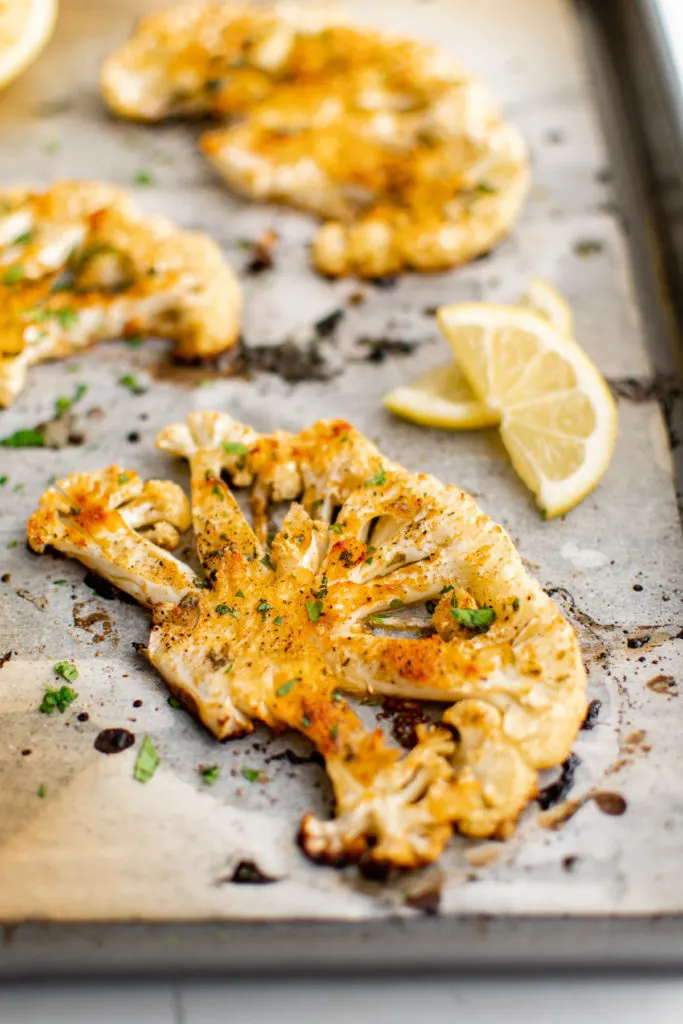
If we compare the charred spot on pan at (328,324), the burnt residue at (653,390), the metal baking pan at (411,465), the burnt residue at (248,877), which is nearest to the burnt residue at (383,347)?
the metal baking pan at (411,465)

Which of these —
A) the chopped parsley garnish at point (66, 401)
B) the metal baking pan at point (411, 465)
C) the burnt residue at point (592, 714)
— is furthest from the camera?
the chopped parsley garnish at point (66, 401)

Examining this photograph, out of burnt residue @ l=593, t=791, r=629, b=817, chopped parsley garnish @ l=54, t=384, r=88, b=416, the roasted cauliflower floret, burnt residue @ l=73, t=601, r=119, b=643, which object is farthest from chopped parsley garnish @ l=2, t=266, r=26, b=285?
burnt residue @ l=593, t=791, r=629, b=817

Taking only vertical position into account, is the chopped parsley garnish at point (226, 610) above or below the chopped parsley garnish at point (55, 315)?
below

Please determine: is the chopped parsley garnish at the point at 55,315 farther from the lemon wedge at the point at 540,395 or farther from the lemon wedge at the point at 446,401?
the lemon wedge at the point at 540,395

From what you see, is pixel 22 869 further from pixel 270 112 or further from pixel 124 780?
pixel 270 112

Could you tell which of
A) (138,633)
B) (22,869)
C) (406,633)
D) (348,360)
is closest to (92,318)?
(348,360)

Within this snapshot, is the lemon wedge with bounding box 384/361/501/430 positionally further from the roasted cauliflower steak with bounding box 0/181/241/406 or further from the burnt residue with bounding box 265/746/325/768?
the burnt residue with bounding box 265/746/325/768
